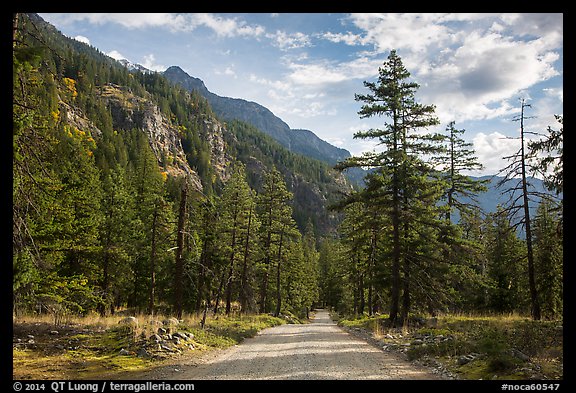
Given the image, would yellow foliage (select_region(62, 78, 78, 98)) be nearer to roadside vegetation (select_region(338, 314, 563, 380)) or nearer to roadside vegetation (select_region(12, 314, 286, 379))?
roadside vegetation (select_region(12, 314, 286, 379))

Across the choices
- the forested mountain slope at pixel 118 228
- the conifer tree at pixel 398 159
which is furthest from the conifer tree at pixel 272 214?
the conifer tree at pixel 398 159

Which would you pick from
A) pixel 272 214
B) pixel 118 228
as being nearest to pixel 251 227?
pixel 272 214

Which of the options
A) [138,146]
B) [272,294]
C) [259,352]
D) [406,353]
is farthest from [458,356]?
[138,146]

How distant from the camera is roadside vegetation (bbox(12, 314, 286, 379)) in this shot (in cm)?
1028

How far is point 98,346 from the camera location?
43.9 ft

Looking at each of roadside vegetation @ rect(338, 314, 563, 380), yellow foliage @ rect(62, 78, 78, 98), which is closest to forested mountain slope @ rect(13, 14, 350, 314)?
roadside vegetation @ rect(338, 314, 563, 380)

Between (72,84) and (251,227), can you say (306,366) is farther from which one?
(72,84)

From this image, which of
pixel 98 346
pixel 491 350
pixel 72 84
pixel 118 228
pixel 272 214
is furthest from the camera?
pixel 72 84

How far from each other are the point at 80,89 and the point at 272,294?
5377 inches

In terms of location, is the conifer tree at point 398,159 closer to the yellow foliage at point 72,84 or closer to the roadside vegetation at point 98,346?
the roadside vegetation at point 98,346

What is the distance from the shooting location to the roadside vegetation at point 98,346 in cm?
1028

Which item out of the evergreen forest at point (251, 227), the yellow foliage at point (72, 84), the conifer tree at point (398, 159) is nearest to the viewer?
the evergreen forest at point (251, 227)

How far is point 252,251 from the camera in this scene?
3981cm

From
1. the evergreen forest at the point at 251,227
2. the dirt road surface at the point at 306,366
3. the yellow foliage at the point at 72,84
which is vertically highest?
the yellow foliage at the point at 72,84
